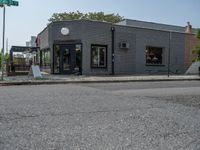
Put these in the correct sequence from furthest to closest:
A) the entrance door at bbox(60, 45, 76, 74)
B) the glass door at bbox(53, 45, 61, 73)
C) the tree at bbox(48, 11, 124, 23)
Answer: the tree at bbox(48, 11, 124, 23) < the glass door at bbox(53, 45, 61, 73) < the entrance door at bbox(60, 45, 76, 74)

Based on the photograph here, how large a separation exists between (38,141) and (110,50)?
23.6 m

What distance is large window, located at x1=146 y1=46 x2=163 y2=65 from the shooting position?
104ft

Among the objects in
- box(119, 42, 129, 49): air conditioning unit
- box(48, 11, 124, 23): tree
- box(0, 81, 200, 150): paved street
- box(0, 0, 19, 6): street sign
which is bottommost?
box(0, 81, 200, 150): paved street

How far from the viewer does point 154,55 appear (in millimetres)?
31984

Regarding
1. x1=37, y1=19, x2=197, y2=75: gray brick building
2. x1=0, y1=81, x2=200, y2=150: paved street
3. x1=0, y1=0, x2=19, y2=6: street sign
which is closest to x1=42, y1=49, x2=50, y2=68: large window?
x1=37, y1=19, x2=197, y2=75: gray brick building

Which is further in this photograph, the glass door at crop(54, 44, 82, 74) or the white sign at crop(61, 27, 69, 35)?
the glass door at crop(54, 44, 82, 74)

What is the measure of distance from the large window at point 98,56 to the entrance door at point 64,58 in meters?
1.64

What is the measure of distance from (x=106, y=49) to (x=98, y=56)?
97 cm

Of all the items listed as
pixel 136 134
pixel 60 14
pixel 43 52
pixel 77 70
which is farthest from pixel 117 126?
pixel 60 14

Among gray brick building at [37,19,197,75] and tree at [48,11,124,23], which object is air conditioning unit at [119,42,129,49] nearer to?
gray brick building at [37,19,197,75]

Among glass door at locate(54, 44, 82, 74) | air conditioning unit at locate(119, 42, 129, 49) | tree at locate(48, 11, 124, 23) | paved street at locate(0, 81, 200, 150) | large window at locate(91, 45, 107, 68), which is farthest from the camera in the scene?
tree at locate(48, 11, 124, 23)

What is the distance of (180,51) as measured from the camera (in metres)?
33.5

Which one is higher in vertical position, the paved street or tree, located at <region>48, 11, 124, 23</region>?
tree, located at <region>48, 11, 124, 23</region>

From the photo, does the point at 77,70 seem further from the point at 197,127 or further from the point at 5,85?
the point at 197,127
